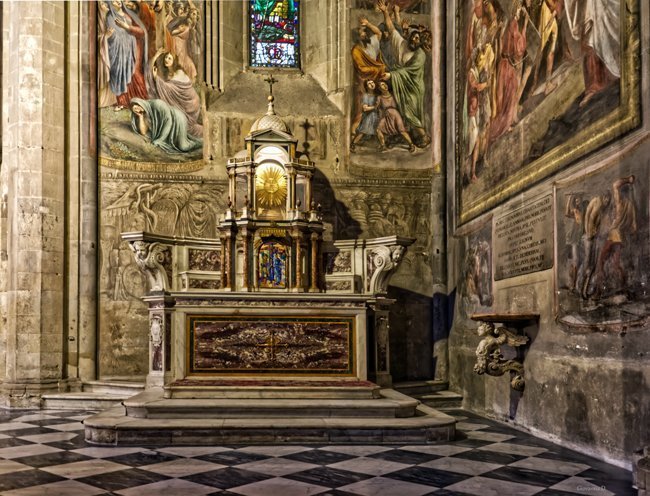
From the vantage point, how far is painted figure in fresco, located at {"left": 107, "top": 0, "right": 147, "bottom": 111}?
505 inches

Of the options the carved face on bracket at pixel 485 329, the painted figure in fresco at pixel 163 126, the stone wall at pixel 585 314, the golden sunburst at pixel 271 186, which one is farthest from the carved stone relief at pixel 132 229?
the carved face on bracket at pixel 485 329

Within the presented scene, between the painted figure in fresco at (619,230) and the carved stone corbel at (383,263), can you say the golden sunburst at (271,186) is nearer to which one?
the carved stone corbel at (383,263)

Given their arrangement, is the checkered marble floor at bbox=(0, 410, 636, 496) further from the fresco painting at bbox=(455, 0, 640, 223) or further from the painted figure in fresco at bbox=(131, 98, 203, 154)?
the painted figure in fresco at bbox=(131, 98, 203, 154)

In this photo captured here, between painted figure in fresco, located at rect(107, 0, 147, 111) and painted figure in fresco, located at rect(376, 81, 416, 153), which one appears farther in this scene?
painted figure in fresco, located at rect(376, 81, 416, 153)

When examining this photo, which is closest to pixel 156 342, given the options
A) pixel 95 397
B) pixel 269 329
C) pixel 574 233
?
pixel 95 397

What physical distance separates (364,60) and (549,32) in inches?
207

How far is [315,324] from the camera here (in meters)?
9.67

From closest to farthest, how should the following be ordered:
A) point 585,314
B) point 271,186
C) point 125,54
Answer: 1. point 585,314
2. point 271,186
3. point 125,54

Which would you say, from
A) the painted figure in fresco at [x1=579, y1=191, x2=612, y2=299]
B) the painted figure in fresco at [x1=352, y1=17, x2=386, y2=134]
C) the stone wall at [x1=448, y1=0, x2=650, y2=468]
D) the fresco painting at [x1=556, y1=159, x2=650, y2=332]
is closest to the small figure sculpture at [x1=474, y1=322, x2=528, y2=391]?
the stone wall at [x1=448, y1=0, x2=650, y2=468]

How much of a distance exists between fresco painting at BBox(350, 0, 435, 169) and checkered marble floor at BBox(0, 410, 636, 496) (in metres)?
6.02

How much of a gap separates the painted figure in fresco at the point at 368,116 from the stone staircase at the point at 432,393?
13.4ft

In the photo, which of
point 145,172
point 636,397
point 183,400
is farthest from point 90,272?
point 636,397

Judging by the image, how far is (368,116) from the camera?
13.2 metres

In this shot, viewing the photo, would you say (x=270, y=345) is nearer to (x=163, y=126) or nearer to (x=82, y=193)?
(x=82, y=193)
